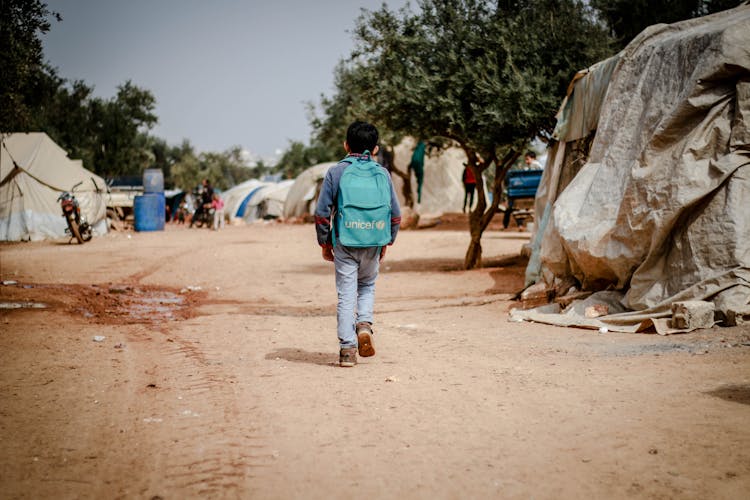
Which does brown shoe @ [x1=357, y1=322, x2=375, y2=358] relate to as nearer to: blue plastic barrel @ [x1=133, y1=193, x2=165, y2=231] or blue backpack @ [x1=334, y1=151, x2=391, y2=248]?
blue backpack @ [x1=334, y1=151, x2=391, y2=248]

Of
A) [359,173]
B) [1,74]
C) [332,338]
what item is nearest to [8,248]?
[1,74]

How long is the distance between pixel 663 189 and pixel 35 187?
2210 centimetres

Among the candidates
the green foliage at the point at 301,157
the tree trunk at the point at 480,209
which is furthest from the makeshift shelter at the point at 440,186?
the green foliage at the point at 301,157

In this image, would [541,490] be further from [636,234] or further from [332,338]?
[636,234]

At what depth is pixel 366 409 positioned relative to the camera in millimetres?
4457

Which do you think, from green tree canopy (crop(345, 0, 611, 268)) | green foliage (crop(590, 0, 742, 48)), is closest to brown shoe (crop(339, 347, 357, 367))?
green tree canopy (crop(345, 0, 611, 268))

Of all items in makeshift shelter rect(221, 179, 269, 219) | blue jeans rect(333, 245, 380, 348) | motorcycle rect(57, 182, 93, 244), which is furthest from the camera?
makeshift shelter rect(221, 179, 269, 219)

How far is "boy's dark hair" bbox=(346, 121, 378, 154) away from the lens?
5.67m

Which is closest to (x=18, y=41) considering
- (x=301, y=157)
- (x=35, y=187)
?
(x=35, y=187)

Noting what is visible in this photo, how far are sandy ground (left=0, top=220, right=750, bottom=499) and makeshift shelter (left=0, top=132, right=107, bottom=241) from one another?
1644 centimetres

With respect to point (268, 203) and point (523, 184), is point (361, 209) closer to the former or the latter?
point (523, 184)

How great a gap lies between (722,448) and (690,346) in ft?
9.10

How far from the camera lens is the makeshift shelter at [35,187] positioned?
23.7 metres

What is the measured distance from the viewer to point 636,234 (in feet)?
25.2
